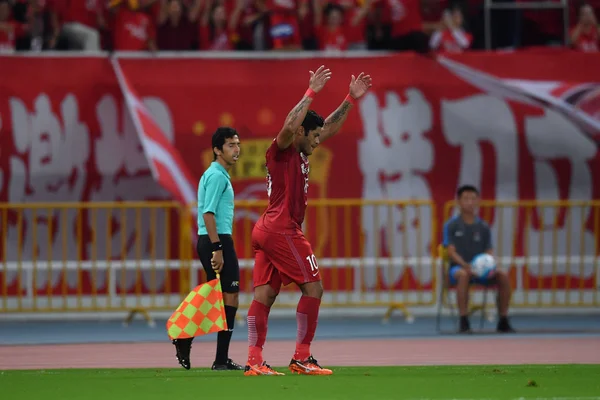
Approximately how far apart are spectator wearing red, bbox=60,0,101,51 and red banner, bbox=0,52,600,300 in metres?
0.75

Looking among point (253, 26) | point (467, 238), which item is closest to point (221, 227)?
point (467, 238)

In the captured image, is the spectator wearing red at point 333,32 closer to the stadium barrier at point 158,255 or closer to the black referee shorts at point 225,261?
the stadium barrier at point 158,255

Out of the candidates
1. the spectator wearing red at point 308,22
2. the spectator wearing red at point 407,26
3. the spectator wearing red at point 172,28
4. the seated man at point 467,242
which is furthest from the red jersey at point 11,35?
the seated man at point 467,242

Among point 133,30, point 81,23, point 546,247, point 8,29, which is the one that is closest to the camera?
point 546,247

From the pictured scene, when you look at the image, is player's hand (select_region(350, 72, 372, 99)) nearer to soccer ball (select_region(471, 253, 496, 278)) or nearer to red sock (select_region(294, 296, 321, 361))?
red sock (select_region(294, 296, 321, 361))

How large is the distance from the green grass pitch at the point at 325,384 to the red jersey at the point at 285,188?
122cm

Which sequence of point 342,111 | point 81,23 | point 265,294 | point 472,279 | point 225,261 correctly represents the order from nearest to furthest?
point 265,294
point 342,111
point 225,261
point 472,279
point 81,23

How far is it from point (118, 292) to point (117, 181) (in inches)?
62.3

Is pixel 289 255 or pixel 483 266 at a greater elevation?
pixel 289 255

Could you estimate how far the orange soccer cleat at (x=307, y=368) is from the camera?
9.77m

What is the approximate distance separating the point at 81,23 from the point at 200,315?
9092 millimetres

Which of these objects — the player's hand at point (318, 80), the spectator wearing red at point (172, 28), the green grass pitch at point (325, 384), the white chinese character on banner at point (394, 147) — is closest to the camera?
the green grass pitch at point (325, 384)

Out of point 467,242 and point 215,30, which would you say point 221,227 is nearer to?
point 467,242

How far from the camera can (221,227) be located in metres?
10.6
